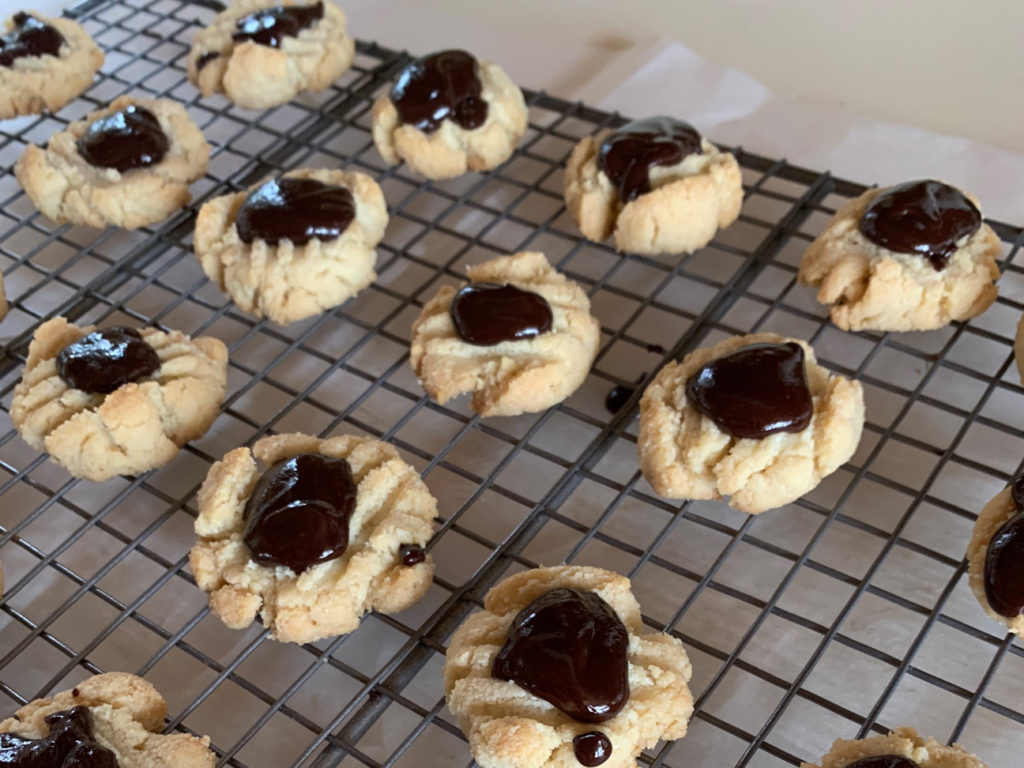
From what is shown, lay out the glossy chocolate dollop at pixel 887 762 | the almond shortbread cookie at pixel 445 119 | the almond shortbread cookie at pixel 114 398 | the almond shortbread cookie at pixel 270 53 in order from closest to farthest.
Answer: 1. the glossy chocolate dollop at pixel 887 762
2. the almond shortbread cookie at pixel 114 398
3. the almond shortbread cookie at pixel 445 119
4. the almond shortbread cookie at pixel 270 53

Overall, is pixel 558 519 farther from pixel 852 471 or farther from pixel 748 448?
pixel 852 471

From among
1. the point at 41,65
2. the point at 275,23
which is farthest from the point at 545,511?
the point at 41,65

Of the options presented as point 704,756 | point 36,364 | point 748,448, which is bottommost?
point 704,756

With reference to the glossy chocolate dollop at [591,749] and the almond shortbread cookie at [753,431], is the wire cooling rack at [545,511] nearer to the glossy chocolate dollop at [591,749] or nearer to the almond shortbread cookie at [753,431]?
the almond shortbread cookie at [753,431]

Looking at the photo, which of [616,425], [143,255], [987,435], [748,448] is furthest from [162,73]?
[987,435]

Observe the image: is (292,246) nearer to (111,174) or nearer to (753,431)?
(111,174)

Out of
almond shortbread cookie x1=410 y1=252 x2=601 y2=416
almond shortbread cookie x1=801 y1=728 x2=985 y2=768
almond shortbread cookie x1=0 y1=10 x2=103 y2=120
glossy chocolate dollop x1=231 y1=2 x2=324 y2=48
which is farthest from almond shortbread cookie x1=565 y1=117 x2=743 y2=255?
almond shortbread cookie x1=0 y1=10 x2=103 y2=120


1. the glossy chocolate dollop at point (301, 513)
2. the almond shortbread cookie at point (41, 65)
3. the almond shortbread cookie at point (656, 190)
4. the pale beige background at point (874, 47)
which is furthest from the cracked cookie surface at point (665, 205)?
the almond shortbread cookie at point (41, 65)
